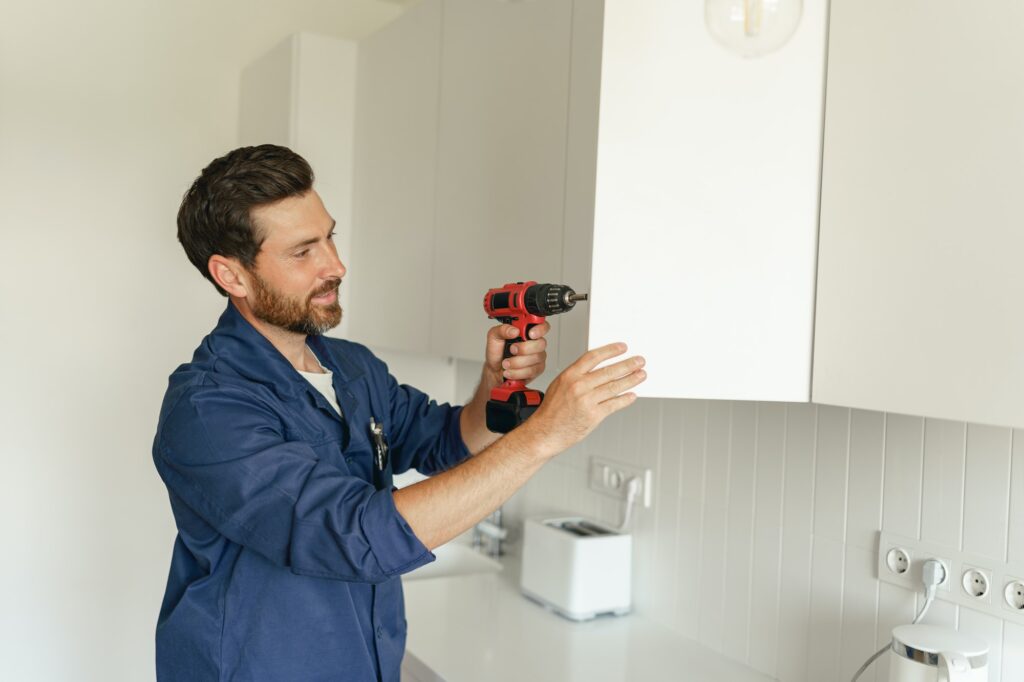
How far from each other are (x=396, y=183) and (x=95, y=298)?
104 cm

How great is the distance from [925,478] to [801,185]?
56 centimetres

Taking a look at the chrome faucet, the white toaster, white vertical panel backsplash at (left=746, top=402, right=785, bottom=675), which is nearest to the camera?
white vertical panel backsplash at (left=746, top=402, right=785, bottom=675)

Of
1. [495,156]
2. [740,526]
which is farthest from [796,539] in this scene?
[495,156]

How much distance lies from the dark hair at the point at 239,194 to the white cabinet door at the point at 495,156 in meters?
0.45

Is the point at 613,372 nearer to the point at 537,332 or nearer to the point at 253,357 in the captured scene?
the point at 537,332

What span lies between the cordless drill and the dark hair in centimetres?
44

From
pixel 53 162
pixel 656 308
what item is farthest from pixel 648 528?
pixel 53 162

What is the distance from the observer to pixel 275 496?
129 centimetres

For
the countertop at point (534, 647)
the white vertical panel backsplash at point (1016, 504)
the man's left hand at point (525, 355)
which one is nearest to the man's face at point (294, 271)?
the man's left hand at point (525, 355)

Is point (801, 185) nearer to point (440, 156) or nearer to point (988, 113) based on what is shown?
point (988, 113)

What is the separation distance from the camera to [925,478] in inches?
61.6

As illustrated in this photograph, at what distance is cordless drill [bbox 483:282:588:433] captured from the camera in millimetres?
1323

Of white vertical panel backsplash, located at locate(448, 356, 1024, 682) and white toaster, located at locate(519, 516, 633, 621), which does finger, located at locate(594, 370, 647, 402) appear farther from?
white toaster, located at locate(519, 516, 633, 621)

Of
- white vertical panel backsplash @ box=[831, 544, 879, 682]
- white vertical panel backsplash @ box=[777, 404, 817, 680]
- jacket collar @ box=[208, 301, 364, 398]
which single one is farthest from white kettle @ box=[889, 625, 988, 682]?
jacket collar @ box=[208, 301, 364, 398]
